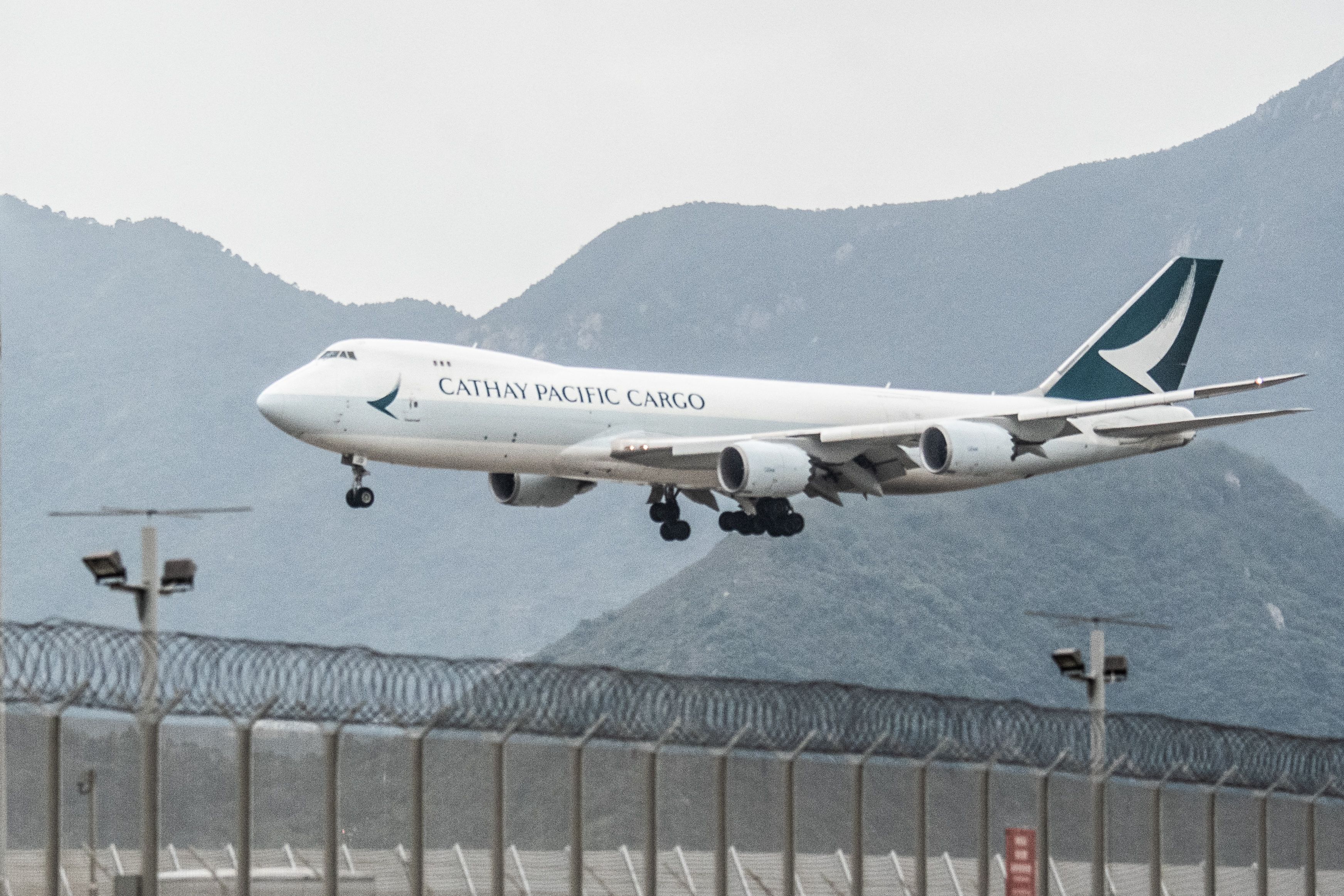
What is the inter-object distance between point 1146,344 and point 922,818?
163 feet

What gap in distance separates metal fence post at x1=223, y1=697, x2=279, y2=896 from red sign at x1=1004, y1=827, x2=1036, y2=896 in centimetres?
1493

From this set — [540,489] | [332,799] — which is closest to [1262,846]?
[332,799]

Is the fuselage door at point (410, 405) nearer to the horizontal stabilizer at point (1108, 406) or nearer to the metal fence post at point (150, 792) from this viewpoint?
the horizontal stabilizer at point (1108, 406)

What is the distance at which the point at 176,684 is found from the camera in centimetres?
2773

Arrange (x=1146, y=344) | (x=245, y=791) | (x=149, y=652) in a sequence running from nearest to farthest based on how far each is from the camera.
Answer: (x=149, y=652), (x=245, y=791), (x=1146, y=344)

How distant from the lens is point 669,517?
7431cm

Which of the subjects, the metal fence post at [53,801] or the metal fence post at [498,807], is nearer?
the metal fence post at [53,801]

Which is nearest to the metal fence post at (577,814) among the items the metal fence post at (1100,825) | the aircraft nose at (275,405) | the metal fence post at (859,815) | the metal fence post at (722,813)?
the metal fence post at (722,813)

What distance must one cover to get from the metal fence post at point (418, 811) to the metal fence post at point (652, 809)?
10.5 feet

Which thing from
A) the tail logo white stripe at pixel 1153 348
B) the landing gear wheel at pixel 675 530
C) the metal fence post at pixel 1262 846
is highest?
the tail logo white stripe at pixel 1153 348

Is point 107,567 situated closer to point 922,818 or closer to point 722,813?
point 722,813

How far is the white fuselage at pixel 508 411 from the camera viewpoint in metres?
62.8

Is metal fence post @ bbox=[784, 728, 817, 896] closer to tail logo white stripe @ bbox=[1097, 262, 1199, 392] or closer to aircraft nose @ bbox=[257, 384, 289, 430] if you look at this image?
aircraft nose @ bbox=[257, 384, 289, 430]

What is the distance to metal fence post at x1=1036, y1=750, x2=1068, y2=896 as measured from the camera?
119 ft
